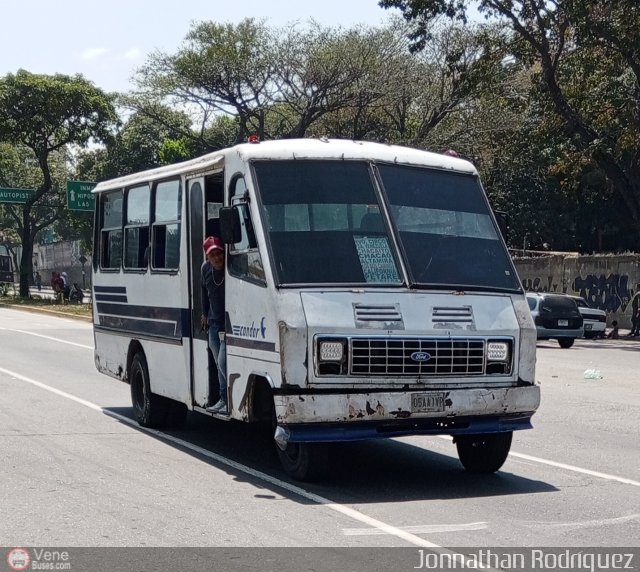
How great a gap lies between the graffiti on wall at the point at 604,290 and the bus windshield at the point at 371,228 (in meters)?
27.9

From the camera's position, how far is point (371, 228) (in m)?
9.23

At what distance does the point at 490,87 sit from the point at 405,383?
96.8ft

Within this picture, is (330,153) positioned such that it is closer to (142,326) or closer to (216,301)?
(216,301)

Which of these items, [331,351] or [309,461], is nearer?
[331,351]

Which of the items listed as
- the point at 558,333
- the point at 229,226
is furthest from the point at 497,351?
the point at 558,333

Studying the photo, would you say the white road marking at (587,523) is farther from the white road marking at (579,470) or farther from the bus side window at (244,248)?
the bus side window at (244,248)

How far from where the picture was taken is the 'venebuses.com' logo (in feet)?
20.9

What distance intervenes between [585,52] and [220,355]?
27608 millimetres

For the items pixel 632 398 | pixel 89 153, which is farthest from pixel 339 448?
pixel 89 153

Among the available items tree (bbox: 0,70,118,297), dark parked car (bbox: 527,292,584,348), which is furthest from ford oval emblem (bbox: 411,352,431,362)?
tree (bbox: 0,70,118,297)

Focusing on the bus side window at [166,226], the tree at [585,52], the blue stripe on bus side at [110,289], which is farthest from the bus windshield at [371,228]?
the tree at [585,52]

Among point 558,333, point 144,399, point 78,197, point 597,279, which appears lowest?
point 558,333

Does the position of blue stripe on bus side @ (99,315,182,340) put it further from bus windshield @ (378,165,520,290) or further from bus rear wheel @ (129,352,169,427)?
bus windshield @ (378,165,520,290)

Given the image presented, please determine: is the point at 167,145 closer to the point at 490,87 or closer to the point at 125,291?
the point at 490,87
